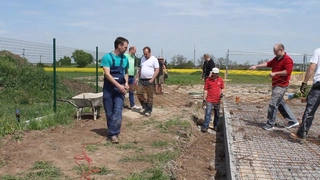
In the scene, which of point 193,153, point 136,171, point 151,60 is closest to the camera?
point 136,171

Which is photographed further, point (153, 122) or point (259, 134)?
point (153, 122)

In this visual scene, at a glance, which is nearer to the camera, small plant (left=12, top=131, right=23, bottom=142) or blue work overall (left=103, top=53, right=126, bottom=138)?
small plant (left=12, top=131, right=23, bottom=142)

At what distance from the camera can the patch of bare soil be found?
16.4 feet

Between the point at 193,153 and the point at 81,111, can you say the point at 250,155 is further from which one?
the point at 81,111

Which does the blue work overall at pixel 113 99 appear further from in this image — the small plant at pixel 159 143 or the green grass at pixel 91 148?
the small plant at pixel 159 143

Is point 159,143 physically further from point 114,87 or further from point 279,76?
point 279,76

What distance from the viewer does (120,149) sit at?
5996mm

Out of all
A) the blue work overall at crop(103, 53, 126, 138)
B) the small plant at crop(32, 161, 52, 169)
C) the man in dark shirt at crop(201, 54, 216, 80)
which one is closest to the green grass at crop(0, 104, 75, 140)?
the small plant at crop(32, 161, 52, 169)

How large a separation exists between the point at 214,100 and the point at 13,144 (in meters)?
4.55

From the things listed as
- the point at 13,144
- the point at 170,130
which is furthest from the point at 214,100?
the point at 13,144

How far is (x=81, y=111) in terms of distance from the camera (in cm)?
841

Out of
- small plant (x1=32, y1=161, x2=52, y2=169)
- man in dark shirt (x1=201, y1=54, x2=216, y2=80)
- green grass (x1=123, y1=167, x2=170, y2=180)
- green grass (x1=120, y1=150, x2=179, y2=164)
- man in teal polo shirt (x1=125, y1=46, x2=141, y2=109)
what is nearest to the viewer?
green grass (x1=123, y1=167, x2=170, y2=180)

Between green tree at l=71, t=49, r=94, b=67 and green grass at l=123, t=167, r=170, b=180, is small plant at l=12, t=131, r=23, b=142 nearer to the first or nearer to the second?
green grass at l=123, t=167, r=170, b=180

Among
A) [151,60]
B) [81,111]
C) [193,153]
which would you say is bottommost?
[193,153]
